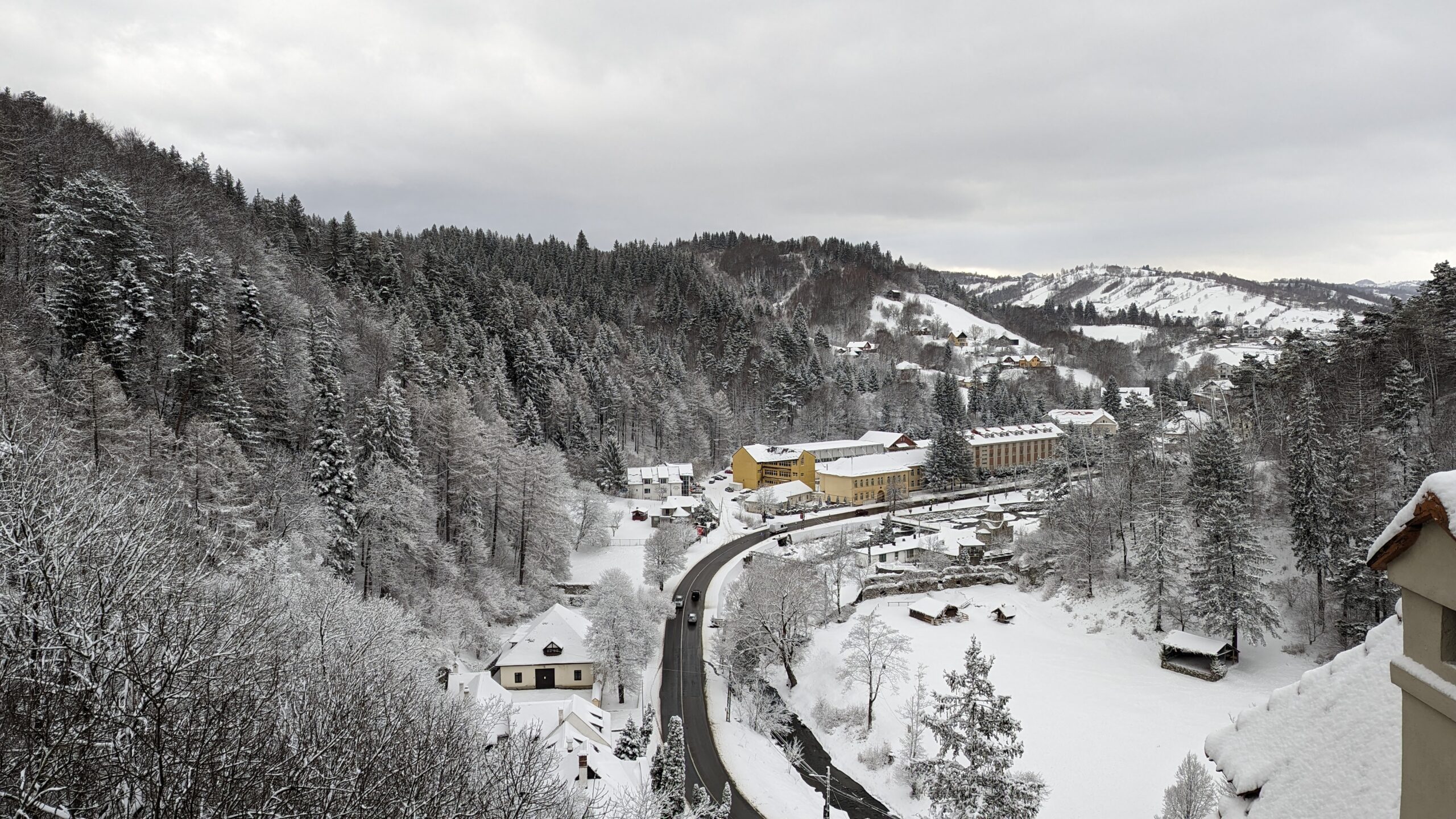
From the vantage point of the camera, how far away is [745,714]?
31.9 meters

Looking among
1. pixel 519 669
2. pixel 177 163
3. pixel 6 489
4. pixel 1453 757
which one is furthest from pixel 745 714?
pixel 177 163

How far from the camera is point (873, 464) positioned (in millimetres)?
75625

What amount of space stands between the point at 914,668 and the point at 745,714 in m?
8.70

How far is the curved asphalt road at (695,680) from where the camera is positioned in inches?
1042

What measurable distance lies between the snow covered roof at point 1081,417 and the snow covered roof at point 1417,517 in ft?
288

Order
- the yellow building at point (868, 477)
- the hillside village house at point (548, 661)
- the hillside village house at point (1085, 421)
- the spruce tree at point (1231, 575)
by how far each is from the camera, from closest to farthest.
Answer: the spruce tree at point (1231, 575) < the hillside village house at point (548, 661) < the yellow building at point (868, 477) < the hillside village house at point (1085, 421)

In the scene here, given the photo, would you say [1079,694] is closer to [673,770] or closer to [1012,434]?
[673,770]

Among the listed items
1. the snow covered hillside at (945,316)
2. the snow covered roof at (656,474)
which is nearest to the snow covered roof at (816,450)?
the snow covered roof at (656,474)

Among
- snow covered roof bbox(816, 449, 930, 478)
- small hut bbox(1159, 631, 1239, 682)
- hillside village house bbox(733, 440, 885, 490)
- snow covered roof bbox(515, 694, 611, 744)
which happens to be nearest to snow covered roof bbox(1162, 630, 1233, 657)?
small hut bbox(1159, 631, 1239, 682)

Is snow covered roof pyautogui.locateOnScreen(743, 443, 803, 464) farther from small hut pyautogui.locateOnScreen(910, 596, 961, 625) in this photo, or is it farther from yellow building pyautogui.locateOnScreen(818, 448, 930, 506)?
small hut pyautogui.locateOnScreen(910, 596, 961, 625)

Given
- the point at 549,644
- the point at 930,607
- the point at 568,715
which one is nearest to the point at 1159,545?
the point at 930,607

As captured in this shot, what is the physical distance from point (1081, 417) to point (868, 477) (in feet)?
125

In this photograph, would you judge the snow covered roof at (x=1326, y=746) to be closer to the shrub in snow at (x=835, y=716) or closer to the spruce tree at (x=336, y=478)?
the shrub in snow at (x=835, y=716)

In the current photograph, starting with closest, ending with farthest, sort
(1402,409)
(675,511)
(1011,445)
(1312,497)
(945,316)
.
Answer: (1312,497), (1402,409), (675,511), (1011,445), (945,316)
